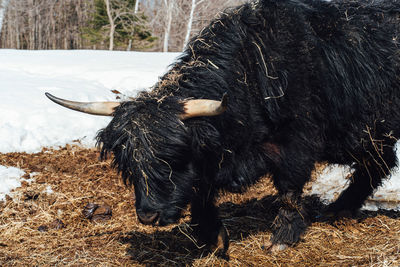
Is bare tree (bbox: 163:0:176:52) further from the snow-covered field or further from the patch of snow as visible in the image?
the patch of snow

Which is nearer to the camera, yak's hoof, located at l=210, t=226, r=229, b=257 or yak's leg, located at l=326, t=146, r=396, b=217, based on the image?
yak's hoof, located at l=210, t=226, r=229, b=257

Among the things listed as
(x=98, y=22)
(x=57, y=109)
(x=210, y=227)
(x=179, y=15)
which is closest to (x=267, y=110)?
(x=210, y=227)

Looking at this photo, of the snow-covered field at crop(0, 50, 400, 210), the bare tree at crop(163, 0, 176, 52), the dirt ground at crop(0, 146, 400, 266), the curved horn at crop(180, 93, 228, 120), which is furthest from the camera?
the bare tree at crop(163, 0, 176, 52)

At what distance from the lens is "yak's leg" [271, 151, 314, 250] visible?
348 centimetres

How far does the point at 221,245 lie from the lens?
11.8 ft

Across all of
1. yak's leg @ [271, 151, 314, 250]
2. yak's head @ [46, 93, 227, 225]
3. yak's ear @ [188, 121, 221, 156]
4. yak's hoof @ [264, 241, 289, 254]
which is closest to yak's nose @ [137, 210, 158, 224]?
yak's head @ [46, 93, 227, 225]

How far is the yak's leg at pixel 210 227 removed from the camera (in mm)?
3584

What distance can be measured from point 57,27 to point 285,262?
3277 centimetres

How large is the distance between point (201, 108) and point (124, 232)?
193 cm

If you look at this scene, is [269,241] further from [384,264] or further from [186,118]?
[186,118]

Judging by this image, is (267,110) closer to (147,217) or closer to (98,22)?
(147,217)

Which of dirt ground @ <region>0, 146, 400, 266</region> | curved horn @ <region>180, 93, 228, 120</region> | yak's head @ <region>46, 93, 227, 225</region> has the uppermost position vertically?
curved horn @ <region>180, 93, 228, 120</region>

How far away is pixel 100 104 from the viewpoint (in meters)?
3.10

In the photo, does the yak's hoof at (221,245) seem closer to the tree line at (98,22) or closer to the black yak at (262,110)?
the black yak at (262,110)
